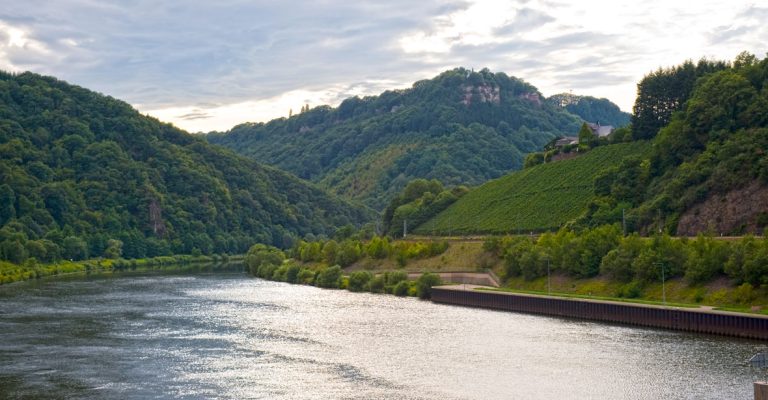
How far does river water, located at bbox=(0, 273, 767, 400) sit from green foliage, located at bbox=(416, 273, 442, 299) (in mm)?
11535

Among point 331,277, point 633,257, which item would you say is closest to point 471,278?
point 331,277

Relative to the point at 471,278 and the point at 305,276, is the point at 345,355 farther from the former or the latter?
the point at 305,276

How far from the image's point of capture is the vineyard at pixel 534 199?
502ft

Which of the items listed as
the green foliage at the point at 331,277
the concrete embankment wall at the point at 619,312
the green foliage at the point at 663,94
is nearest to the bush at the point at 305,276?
the green foliage at the point at 331,277

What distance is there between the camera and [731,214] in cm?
11706

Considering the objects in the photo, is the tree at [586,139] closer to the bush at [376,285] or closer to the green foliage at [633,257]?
the green foliage at [633,257]

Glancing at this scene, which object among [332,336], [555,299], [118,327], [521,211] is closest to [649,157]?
[521,211]

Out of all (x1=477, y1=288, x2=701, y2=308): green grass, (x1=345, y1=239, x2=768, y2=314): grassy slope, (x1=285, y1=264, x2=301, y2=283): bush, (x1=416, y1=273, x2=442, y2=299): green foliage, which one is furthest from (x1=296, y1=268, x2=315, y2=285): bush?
(x1=477, y1=288, x2=701, y2=308): green grass

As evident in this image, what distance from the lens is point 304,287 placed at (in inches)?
6275

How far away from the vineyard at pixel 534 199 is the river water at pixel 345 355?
3926 cm

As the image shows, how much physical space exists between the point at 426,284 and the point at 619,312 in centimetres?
3938

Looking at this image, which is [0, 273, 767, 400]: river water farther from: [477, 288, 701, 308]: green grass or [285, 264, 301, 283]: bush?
[285, 264, 301, 283]: bush

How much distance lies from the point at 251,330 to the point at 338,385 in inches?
1200

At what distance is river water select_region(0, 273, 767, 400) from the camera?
66.6 meters
